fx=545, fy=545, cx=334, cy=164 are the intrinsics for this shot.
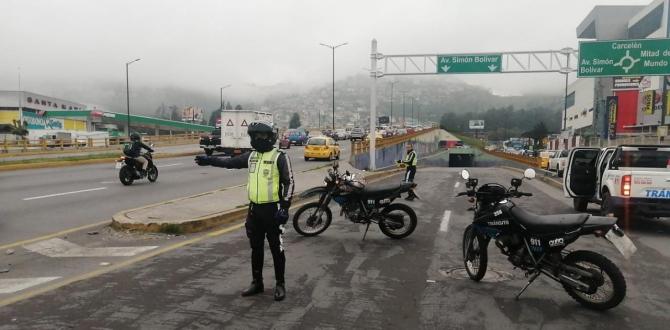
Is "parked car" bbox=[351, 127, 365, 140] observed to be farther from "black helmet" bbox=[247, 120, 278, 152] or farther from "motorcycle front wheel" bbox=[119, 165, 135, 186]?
"black helmet" bbox=[247, 120, 278, 152]

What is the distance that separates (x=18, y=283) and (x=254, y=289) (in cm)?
273

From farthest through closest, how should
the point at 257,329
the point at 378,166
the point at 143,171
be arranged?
1. the point at 378,166
2. the point at 143,171
3. the point at 257,329

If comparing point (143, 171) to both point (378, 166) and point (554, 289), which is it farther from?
point (378, 166)

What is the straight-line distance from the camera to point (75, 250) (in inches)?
309

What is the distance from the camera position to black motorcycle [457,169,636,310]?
5117mm

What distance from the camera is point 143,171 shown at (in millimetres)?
16781

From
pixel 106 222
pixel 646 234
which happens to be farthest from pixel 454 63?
pixel 106 222

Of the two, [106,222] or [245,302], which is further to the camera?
[106,222]

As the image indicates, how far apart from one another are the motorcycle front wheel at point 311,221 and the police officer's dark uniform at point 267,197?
3.33 meters

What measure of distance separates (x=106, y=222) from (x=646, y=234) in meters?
9.79

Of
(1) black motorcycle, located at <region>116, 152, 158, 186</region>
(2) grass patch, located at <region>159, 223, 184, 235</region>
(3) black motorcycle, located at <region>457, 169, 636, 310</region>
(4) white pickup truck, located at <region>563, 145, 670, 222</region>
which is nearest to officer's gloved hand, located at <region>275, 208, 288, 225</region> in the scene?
(3) black motorcycle, located at <region>457, 169, 636, 310</region>

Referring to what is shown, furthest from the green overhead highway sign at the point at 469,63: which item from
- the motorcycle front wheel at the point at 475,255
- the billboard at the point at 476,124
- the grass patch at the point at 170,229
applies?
the billboard at the point at 476,124

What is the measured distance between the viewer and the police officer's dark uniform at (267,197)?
554 cm

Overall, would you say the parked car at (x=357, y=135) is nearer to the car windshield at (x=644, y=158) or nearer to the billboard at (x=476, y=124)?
the car windshield at (x=644, y=158)
